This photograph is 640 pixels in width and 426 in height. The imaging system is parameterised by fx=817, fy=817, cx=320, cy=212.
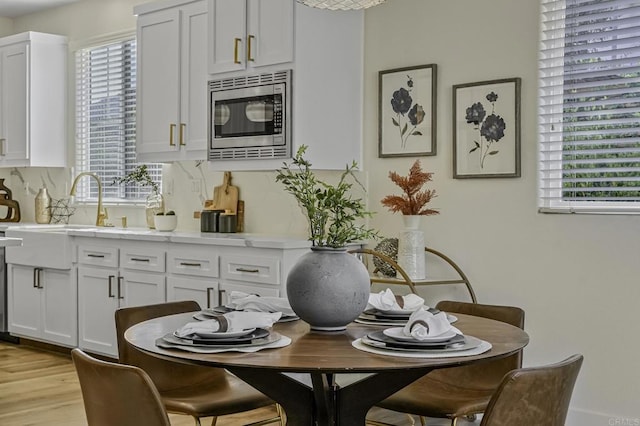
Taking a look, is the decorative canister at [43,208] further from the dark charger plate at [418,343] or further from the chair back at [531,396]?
the chair back at [531,396]

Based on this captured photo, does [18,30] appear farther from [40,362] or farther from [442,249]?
[442,249]

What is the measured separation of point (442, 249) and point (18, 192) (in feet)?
14.9

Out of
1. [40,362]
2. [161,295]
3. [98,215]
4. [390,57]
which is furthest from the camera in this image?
[98,215]

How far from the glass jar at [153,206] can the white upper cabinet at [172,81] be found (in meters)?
0.36

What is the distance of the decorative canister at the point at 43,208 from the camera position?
6.71 meters

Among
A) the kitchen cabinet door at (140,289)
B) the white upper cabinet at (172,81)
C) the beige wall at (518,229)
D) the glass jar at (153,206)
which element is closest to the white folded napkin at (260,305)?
the beige wall at (518,229)

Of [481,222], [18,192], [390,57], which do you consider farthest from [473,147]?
[18,192]

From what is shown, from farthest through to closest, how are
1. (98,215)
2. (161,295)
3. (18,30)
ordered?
(18,30) < (98,215) < (161,295)

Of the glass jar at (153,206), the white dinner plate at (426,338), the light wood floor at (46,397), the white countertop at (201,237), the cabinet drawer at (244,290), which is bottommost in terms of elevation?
the light wood floor at (46,397)

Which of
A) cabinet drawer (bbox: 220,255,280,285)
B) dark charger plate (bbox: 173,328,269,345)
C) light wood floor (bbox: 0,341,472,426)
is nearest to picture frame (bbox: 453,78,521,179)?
cabinet drawer (bbox: 220,255,280,285)

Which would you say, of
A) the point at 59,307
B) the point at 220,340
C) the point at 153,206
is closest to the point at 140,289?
the point at 153,206

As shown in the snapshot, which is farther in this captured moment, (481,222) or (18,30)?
(18,30)

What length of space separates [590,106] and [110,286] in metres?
3.11

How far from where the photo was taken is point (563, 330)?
3834 millimetres
